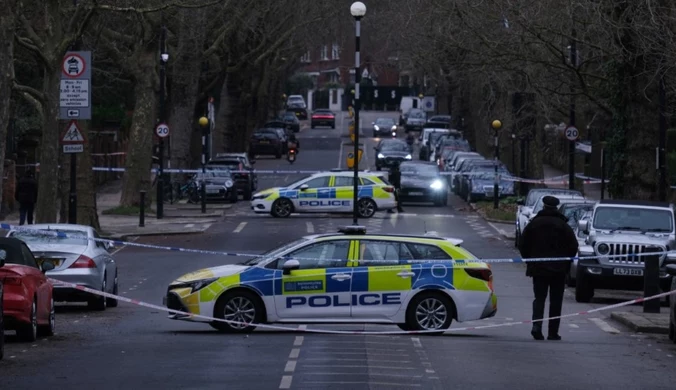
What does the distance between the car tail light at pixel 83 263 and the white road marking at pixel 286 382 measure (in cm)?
814

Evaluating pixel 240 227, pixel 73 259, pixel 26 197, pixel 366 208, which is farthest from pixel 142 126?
pixel 73 259

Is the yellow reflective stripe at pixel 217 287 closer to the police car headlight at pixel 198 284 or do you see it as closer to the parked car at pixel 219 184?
the police car headlight at pixel 198 284

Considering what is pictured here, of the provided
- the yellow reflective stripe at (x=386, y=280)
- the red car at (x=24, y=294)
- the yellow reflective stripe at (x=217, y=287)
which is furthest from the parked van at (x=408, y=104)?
the red car at (x=24, y=294)

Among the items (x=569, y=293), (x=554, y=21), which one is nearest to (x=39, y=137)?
(x=554, y=21)

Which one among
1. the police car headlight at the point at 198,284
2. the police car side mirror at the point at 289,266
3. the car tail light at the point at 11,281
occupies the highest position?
the police car side mirror at the point at 289,266

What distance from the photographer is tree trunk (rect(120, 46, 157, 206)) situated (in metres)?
43.3

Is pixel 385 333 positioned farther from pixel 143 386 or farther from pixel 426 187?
pixel 426 187

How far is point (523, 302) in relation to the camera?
22.7 meters

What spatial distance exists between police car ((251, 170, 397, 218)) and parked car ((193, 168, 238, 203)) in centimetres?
693

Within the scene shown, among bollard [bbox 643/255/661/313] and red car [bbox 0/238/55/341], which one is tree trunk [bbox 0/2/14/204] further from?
bollard [bbox 643/255/661/313]

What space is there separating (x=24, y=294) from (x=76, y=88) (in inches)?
574

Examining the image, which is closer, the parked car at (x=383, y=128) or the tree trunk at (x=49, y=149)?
the tree trunk at (x=49, y=149)

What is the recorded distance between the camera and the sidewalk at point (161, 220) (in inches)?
1457

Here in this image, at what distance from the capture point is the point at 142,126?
4366cm
